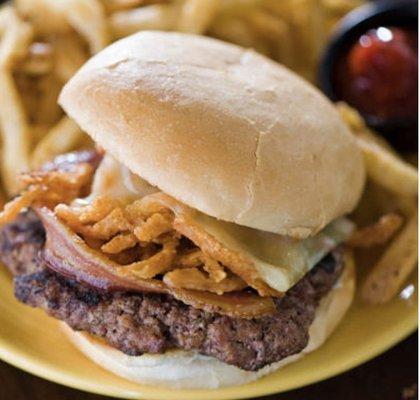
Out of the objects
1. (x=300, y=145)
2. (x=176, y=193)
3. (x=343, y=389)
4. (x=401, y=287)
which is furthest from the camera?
(x=401, y=287)

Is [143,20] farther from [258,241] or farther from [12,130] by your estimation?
[258,241]

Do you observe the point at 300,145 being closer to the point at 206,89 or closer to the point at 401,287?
the point at 206,89

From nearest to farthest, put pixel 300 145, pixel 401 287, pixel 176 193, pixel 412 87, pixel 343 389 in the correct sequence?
1. pixel 176 193
2. pixel 300 145
3. pixel 343 389
4. pixel 401 287
5. pixel 412 87

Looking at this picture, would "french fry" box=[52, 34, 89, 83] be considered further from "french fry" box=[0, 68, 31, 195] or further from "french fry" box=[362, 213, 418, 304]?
"french fry" box=[362, 213, 418, 304]

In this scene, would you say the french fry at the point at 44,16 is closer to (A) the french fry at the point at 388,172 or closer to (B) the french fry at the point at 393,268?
(A) the french fry at the point at 388,172

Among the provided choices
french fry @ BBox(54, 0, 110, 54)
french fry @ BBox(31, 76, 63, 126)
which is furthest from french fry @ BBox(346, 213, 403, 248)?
french fry @ BBox(31, 76, 63, 126)

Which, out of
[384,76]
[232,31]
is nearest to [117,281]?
[232,31]

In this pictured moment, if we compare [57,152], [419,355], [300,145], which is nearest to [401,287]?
[419,355]

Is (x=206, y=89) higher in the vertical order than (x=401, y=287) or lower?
higher

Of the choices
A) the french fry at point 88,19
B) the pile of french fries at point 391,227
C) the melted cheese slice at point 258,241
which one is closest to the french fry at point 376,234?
the pile of french fries at point 391,227
